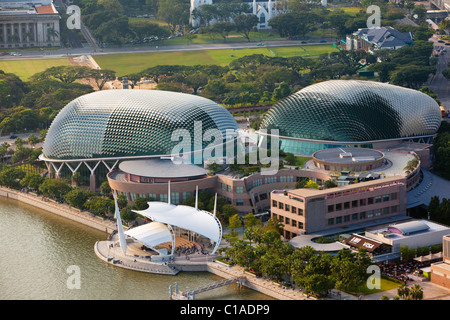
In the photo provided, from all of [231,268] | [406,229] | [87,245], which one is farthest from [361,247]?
[87,245]

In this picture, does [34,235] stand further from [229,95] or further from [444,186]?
[229,95]

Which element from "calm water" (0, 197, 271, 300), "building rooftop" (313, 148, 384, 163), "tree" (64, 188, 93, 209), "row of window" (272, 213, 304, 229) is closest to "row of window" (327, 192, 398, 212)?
"row of window" (272, 213, 304, 229)

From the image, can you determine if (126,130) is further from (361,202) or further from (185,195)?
(361,202)

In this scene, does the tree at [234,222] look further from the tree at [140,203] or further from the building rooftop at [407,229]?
the building rooftop at [407,229]

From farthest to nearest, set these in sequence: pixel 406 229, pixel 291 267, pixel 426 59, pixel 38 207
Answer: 1. pixel 426 59
2. pixel 38 207
3. pixel 406 229
4. pixel 291 267

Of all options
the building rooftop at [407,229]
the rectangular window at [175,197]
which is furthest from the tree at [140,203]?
the building rooftop at [407,229]

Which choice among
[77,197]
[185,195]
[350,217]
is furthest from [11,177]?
[350,217]

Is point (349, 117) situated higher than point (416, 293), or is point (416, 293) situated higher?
point (349, 117)

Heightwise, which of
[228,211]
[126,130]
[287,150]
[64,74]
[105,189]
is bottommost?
[105,189]
